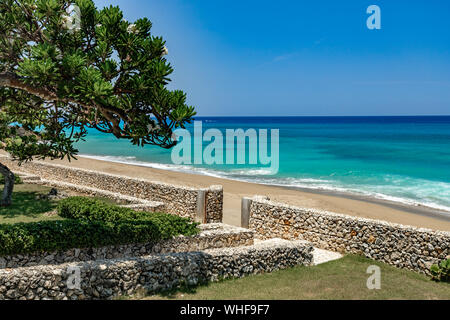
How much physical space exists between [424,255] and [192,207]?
929 cm

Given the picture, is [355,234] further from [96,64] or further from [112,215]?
[96,64]

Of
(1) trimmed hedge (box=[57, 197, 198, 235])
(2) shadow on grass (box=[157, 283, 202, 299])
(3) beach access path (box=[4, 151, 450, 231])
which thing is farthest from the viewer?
(3) beach access path (box=[4, 151, 450, 231])

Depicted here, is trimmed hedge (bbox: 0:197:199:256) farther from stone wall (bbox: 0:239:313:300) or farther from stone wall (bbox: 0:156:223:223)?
stone wall (bbox: 0:156:223:223)

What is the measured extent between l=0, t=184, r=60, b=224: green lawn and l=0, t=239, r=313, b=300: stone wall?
7097 mm

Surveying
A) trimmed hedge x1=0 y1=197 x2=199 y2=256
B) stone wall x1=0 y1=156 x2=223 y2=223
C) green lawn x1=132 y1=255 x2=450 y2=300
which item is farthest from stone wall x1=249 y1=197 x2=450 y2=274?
trimmed hedge x1=0 y1=197 x2=199 y2=256

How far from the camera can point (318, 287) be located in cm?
968

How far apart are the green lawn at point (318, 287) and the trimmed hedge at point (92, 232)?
10.4 feet

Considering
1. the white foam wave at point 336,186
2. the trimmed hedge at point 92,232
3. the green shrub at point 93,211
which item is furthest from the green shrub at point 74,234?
the white foam wave at point 336,186

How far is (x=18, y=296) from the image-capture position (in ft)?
25.7

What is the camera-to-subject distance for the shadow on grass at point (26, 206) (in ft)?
51.2

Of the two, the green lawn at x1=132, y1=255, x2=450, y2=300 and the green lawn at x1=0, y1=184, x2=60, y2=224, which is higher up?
the green lawn at x1=0, y1=184, x2=60, y2=224

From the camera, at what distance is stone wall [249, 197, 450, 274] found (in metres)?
11.9
